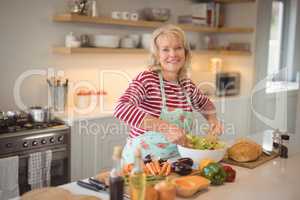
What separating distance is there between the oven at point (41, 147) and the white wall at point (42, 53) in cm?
60

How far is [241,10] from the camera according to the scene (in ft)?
15.2

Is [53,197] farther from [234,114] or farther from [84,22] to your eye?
[234,114]

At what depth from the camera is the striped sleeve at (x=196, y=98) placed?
207cm

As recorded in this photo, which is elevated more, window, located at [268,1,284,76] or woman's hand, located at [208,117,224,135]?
window, located at [268,1,284,76]

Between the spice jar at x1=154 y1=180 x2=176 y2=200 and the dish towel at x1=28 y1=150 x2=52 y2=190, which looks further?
the dish towel at x1=28 y1=150 x2=52 y2=190

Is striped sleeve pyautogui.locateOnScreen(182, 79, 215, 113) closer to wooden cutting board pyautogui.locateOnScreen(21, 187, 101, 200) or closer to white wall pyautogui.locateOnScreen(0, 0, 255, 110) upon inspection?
wooden cutting board pyautogui.locateOnScreen(21, 187, 101, 200)

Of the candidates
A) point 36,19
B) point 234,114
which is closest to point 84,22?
point 36,19

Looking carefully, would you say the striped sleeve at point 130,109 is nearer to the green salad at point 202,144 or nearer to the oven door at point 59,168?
the green salad at point 202,144

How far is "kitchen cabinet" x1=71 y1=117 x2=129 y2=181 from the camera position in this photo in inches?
116

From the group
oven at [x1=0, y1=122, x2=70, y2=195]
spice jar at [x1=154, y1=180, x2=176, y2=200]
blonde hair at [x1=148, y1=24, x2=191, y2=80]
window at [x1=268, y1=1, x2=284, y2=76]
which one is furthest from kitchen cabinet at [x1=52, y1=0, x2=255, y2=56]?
spice jar at [x1=154, y1=180, x2=176, y2=200]

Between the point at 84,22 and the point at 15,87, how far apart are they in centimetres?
89

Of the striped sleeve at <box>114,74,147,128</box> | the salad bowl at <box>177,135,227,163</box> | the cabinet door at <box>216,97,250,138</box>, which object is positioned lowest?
the cabinet door at <box>216,97,250,138</box>

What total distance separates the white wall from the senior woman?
5.14 ft

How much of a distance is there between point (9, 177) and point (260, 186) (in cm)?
175
